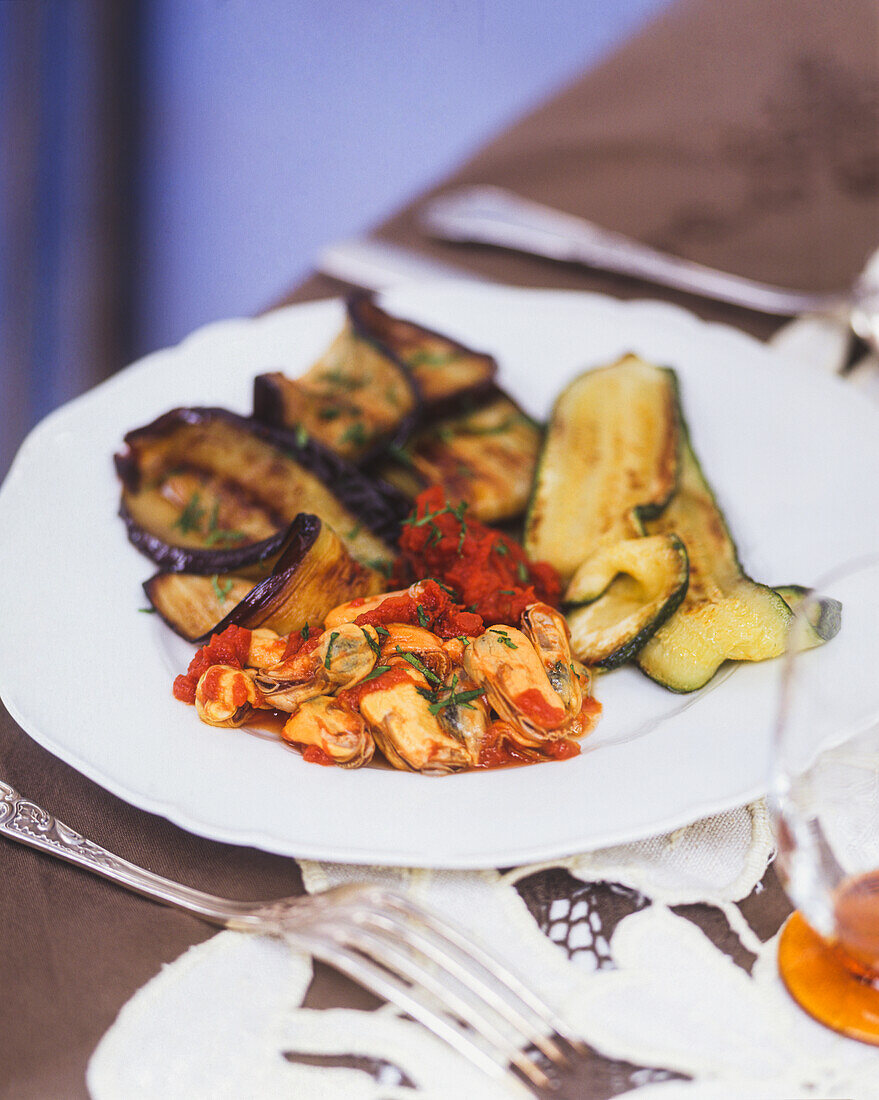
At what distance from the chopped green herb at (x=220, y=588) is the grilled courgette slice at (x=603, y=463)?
82 centimetres

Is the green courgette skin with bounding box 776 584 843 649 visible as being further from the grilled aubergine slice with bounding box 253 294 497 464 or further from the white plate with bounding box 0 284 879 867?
the grilled aubergine slice with bounding box 253 294 497 464

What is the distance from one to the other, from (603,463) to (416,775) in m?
1.27

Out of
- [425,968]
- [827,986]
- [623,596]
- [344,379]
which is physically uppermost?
[344,379]

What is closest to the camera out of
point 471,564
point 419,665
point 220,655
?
point 419,665

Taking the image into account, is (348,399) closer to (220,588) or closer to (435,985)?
(220,588)

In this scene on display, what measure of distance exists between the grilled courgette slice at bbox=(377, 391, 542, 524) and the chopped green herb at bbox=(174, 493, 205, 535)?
0.56 meters

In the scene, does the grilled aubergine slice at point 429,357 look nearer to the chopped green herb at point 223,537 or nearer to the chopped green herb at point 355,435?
the chopped green herb at point 355,435

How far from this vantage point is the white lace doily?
5.32ft

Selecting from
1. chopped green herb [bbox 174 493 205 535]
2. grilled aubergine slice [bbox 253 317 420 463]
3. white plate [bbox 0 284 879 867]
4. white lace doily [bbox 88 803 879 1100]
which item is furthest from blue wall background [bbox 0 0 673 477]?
white lace doily [bbox 88 803 879 1100]

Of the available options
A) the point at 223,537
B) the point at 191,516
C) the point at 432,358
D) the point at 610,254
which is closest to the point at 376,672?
the point at 223,537

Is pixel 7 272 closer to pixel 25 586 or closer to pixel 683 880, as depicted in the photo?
pixel 25 586

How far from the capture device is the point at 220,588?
249 centimetres

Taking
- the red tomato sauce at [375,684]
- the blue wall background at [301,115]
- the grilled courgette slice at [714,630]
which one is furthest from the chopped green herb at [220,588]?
the blue wall background at [301,115]

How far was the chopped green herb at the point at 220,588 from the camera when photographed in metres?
2.47
